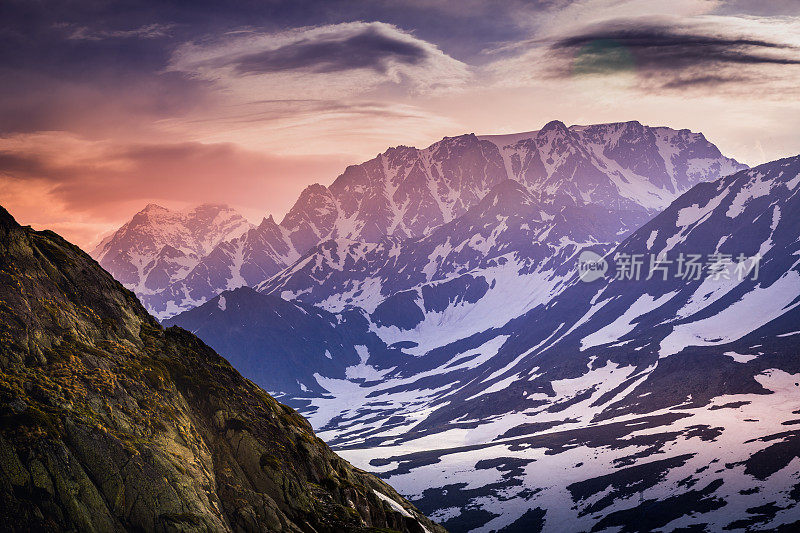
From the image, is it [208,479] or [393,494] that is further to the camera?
[393,494]

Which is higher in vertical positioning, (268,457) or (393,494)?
(268,457)

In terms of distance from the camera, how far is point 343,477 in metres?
62.0

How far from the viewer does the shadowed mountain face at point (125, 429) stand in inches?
1459

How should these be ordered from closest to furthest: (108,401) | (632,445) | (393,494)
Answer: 1. (108,401)
2. (393,494)
3. (632,445)

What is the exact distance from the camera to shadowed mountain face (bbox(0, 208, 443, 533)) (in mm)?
37062

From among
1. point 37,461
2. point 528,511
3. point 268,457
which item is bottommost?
point 528,511

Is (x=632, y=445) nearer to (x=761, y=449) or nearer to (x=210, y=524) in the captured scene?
(x=761, y=449)

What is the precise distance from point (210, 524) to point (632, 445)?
157 metres

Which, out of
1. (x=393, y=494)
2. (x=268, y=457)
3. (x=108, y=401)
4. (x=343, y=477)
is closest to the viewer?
(x=108, y=401)

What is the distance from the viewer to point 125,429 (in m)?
42.8

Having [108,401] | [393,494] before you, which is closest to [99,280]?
[108,401]

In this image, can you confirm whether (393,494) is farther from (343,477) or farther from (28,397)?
(28,397)

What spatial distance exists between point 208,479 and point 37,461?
37.5 feet

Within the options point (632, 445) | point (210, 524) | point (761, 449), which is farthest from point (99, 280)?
point (632, 445)
